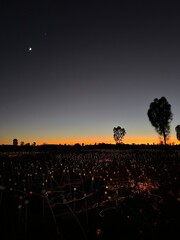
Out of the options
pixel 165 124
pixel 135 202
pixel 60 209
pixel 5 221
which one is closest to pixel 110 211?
pixel 135 202

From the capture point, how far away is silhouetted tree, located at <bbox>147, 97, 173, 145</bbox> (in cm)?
5562

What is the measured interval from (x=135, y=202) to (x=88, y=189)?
4321mm

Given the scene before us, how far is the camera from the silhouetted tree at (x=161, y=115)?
182 ft

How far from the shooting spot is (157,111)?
57.0 meters

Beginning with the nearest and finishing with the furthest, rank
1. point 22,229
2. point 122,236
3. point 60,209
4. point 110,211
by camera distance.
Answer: point 122,236 → point 22,229 → point 110,211 → point 60,209

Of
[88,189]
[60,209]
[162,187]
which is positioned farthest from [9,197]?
[162,187]

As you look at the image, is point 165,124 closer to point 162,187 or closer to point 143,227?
point 162,187

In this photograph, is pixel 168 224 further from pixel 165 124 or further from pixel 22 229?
pixel 165 124

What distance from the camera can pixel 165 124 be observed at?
55.9 metres

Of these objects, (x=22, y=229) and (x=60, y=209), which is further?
(x=60, y=209)

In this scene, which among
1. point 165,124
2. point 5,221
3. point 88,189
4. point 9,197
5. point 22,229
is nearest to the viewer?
point 22,229

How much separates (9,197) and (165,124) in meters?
47.1

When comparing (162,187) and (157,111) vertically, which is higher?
(157,111)

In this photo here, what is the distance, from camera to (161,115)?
185ft
